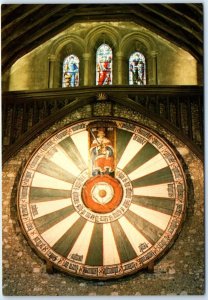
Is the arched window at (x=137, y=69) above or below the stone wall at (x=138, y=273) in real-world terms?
above

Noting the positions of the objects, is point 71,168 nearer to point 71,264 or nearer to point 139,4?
point 71,264

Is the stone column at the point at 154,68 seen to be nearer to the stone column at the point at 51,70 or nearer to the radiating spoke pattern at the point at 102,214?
the radiating spoke pattern at the point at 102,214

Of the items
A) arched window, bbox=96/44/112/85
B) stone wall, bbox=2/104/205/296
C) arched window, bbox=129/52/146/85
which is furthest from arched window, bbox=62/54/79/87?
stone wall, bbox=2/104/205/296

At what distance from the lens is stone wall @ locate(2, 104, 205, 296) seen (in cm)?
668

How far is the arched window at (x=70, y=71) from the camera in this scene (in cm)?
800

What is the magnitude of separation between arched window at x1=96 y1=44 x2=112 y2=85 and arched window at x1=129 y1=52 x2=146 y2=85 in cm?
25

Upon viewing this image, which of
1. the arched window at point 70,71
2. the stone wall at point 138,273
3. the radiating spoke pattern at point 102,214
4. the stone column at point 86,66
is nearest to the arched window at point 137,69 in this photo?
the stone column at point 86,66

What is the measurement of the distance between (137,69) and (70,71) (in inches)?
31.7

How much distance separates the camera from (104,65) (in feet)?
26.2

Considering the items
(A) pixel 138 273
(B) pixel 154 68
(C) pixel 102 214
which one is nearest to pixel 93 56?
(B) pixel 154 68

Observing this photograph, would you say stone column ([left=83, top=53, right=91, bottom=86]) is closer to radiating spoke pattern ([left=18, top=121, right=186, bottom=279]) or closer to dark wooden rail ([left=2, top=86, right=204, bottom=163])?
dark wooden rail ([left=2, top=86, right=204, bottom=163])

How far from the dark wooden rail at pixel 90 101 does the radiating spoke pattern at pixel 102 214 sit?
25cm

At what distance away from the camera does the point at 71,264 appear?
22.3 feet

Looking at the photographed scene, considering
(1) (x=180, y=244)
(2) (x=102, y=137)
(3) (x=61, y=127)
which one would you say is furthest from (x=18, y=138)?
(1) (x=180, y=244)
